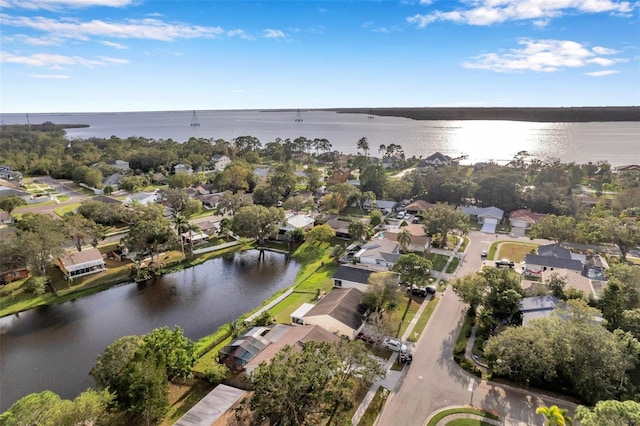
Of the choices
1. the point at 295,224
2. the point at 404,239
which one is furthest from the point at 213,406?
the point at 295,224

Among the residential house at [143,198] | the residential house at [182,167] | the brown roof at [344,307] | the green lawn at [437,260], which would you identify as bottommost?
the green lawn at [437,260]

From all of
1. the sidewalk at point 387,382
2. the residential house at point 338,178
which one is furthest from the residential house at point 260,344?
the residential house at point 338,178

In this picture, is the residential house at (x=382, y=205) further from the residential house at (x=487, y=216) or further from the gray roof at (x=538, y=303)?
the gray roof at (x=538, y=303)

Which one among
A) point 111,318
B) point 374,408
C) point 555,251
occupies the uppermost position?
point 555,251

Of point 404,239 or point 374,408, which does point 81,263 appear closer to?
point 374,408

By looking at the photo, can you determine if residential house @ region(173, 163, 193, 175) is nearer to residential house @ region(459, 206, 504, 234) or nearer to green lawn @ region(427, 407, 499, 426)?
residential house @ region(459, 206, 504, 234)

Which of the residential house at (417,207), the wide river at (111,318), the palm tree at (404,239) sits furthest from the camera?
the residential house at (417,207)

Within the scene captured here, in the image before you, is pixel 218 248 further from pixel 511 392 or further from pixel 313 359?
pixel 511 392

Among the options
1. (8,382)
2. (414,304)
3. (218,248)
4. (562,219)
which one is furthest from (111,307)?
(562,219)
